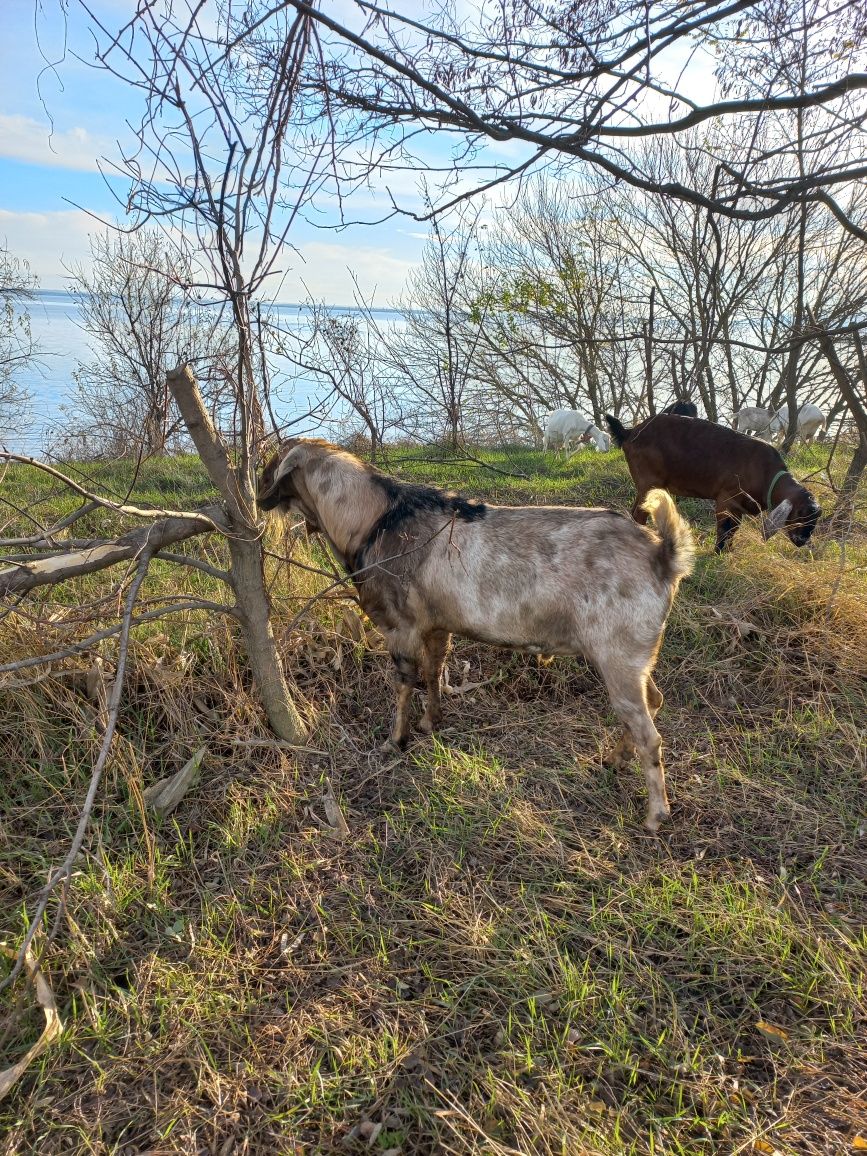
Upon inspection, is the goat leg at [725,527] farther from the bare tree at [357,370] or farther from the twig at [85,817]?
the twig at [85,817]

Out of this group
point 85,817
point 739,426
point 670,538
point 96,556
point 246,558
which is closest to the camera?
point 85,817

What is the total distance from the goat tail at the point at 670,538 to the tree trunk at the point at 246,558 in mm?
1797

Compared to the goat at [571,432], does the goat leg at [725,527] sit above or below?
below

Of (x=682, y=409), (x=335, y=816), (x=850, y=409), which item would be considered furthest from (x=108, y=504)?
(x=682, y=409)

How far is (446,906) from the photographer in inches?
105

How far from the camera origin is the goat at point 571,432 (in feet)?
40.0

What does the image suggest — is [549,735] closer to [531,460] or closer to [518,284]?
[531,460]

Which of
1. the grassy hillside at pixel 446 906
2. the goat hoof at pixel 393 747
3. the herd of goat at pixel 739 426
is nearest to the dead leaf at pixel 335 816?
the grassy hillside at pixel 446 906

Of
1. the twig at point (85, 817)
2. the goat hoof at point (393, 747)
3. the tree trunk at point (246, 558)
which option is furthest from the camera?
the goat hoof at point (393, 747)

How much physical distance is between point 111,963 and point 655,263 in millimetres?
14330

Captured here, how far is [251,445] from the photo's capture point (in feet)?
10.4

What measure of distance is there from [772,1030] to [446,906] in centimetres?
114

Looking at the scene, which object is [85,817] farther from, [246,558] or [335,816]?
[246,558]

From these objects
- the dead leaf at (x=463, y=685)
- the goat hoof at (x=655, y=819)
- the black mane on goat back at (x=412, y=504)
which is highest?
the black mane on goat back at (x=412, y=504)
